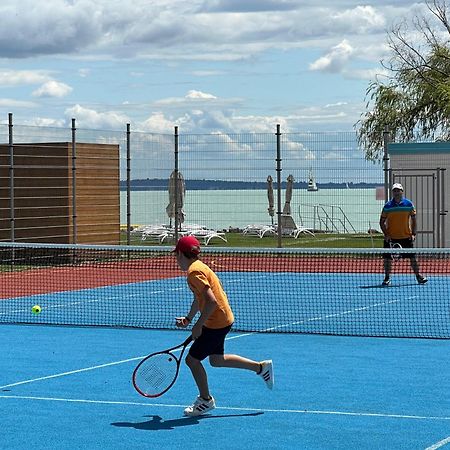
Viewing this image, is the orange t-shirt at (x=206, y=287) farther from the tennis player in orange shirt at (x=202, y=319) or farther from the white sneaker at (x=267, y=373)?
the white sneaker at (x=267, y=373)

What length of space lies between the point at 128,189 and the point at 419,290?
976cm

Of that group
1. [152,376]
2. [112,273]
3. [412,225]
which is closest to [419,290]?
[412,225]

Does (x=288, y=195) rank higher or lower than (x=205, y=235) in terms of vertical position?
higher

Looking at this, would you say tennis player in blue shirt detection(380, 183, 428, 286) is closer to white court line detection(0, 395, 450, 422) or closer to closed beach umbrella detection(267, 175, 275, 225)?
closed beach umbrella detection(267, 175, 275, 225)

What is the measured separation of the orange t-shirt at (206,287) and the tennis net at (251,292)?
5.17m

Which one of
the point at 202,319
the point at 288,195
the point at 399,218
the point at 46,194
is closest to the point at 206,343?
the point at 202,319

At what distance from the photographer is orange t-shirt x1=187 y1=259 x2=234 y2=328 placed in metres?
8.69

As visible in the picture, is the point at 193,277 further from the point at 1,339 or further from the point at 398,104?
the point at 398,104

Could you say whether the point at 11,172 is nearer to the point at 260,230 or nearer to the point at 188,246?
the point at 260,230

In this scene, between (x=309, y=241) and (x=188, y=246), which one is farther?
→ (x=309, y=241)

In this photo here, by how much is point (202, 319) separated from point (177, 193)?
62.7ft

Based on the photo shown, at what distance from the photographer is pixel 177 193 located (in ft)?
90.8

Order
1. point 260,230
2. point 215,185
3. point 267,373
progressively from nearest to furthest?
point 267,373
point 215,185
point 260,230

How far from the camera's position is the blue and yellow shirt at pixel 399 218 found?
18984mm
